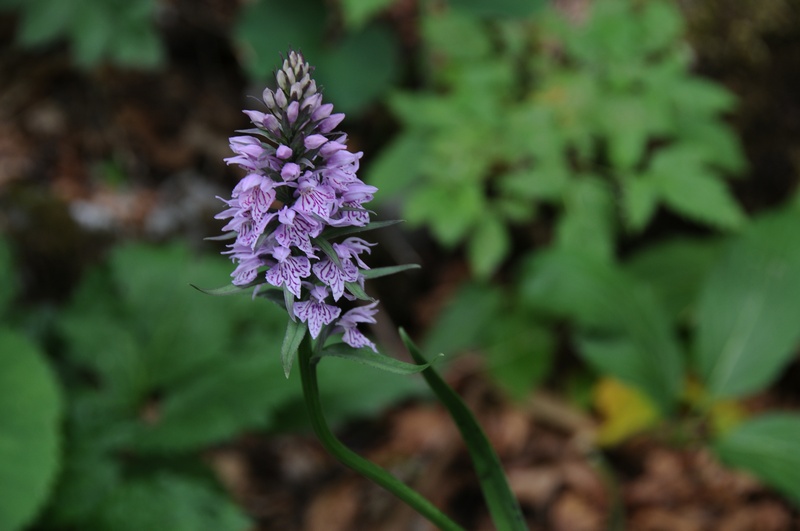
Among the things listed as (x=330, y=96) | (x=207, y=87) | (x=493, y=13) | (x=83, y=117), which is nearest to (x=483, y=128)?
(x=493, y=13)

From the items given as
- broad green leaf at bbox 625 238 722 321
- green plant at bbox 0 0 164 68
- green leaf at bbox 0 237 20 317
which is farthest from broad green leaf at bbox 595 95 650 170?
green leaf at bbox 0 237 20 317

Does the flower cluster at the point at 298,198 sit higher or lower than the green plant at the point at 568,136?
lower

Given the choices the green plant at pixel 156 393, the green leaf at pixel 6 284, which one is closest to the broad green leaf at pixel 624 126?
the green plant at pixel 156 393

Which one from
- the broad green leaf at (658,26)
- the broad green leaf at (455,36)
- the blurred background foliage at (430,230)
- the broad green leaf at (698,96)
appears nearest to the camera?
the blurred background foliage at (430,230)

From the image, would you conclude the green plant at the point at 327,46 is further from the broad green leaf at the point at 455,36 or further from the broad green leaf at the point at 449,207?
the broad green leaf at the point at 449,207

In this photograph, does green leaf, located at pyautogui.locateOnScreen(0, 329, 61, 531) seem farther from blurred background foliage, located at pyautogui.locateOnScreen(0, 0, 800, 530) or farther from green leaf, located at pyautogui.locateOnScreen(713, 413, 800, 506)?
green leaf, located at pyautogui.locateOnScreen(713, 413, 800, 506)

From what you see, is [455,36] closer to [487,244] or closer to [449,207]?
[449,207]
